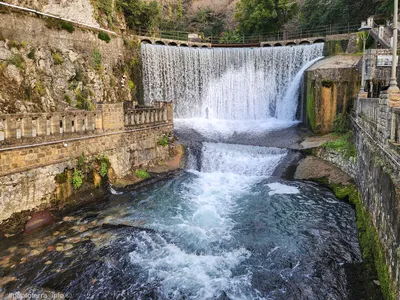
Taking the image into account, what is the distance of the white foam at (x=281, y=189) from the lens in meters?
15.5

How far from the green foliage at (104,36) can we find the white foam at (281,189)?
55.0 ft

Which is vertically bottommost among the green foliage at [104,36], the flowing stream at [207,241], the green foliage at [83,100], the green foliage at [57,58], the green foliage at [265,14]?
the flowing stream at [207,241]

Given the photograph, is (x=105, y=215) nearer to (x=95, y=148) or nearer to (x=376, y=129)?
(x=95, y=148)

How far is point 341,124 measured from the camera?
1997 centimetres

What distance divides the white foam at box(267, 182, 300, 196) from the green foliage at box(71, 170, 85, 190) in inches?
334

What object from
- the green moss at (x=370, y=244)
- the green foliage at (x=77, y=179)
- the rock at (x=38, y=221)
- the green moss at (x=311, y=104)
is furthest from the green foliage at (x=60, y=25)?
the green moss at (x=370, y=244)

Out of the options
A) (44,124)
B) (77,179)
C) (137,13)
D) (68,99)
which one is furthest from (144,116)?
(137,13)

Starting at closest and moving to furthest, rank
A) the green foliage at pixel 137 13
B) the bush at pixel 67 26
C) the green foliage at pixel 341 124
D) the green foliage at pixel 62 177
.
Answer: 1. the green foliage at pixel 62 177
2. the green foliage at pixel 341 124
3. the bush at pixel 67 26
4. the green foliage at pixel 137 13

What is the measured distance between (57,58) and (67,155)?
388 inches

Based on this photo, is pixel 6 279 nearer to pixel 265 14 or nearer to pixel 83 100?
pixel 83 100

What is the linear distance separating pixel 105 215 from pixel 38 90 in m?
9.47

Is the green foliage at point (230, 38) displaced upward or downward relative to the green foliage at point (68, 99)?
upward

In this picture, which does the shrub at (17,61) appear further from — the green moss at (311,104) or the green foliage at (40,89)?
the green moss at (311,104)

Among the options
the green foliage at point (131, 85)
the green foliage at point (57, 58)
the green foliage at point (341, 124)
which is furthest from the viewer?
the green foliage at point (131, 85)
